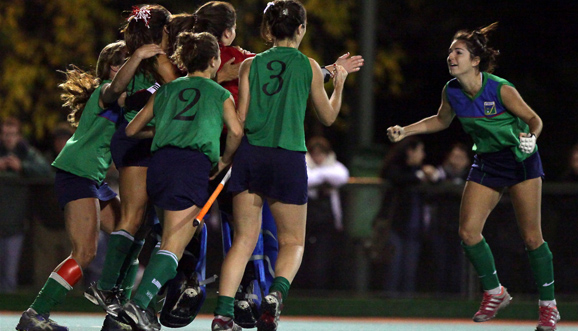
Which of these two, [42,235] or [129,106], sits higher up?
[129,106]

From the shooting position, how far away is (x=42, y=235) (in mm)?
9422

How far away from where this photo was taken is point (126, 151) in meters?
6.26

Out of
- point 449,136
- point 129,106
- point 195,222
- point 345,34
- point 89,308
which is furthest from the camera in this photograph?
point 449,136

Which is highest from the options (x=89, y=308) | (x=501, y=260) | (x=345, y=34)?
(x=345, y=34)

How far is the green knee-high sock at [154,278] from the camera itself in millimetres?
5684

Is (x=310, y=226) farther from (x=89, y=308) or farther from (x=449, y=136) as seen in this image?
(x=449, y=136)

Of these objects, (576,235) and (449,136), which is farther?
(449,136)

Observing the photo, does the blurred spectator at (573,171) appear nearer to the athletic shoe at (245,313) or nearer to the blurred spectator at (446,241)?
the blurred spectator at (446,241)

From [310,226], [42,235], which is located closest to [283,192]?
[310,226]

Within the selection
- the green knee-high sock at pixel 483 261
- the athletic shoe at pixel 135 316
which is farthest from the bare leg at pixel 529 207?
the athletic shoe at pixel 135 316

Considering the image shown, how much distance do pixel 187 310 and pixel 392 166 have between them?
152 inches

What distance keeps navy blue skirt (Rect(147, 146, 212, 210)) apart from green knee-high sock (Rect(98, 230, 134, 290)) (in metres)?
0.51

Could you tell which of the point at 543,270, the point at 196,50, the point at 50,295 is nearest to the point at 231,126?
the point at 196,50

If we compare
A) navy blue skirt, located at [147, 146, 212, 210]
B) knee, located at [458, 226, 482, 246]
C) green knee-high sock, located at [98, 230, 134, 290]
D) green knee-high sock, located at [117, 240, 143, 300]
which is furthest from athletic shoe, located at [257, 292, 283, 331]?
knee, located at [458, 226, 482, 246]
